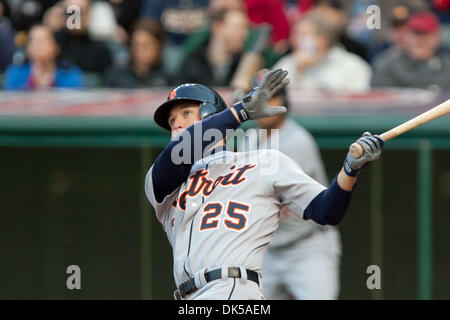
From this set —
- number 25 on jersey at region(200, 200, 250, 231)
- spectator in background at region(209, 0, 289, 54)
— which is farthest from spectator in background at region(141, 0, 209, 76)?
number 25 on jersey at region(200, 200, 250, 231)

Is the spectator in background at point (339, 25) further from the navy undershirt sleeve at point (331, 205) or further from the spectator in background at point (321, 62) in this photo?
the navy undershirt sleeve at point (331, 205)

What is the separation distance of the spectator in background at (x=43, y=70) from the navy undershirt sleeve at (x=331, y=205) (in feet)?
14.3

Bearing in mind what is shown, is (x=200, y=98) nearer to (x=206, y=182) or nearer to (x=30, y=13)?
(x=206, y=182)

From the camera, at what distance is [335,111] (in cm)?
652

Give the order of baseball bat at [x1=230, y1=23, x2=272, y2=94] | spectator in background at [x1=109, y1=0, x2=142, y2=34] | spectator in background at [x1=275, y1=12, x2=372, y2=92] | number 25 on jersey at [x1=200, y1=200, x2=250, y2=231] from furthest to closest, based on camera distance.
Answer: spectator in background at [x1=109, y1=0, x2=142, y2=34] → spectator in background at [x1=275, y1=12, x2=372, y2=92] → baseball bat at [x1=230, y1=23, x2=272, y2=94] → number 25 on jersey at [x1=200, y1=200, x2=250, y2=231]

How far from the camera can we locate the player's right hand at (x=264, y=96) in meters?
3.75

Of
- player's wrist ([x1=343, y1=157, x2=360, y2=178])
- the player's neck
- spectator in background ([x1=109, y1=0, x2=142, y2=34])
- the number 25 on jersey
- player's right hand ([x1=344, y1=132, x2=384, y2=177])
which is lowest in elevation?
the number 25 on jersey

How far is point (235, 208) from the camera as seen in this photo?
396cm

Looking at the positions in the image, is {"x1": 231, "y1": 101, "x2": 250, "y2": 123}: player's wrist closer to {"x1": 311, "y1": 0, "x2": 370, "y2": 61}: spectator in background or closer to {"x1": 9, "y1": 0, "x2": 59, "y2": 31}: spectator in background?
{"x1": 311, "y1": 0, "x2": 370, "y2": 61}: spectator in background

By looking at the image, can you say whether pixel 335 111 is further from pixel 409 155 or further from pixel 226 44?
pixel 226 44

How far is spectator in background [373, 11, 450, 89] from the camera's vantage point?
7574 millimetres

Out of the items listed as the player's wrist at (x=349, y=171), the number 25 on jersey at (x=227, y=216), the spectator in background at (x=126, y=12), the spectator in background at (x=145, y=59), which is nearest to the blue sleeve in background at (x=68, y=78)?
the spectator in background at (x=145, y=59)

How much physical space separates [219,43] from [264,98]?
4274 mm

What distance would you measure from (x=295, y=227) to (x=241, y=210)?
7.11ft
